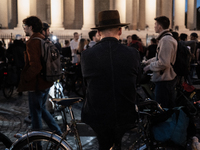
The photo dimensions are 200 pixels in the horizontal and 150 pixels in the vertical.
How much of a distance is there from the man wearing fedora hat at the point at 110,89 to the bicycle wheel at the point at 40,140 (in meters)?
0.42

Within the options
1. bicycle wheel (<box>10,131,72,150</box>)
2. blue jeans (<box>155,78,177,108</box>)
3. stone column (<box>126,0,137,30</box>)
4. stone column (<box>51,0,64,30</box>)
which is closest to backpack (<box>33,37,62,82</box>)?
blue jeans (<box>155,78,177,108</box>)

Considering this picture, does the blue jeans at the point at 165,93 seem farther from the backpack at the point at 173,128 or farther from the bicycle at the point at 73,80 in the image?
the bicycle at the point at 73,80

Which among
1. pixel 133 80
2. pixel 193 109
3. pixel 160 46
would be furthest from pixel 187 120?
pixel 193 109

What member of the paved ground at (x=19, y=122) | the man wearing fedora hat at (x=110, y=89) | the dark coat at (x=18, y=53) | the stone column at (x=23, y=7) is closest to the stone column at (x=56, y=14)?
the stone column at (x=23, y=7)

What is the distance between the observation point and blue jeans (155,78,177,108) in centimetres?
601

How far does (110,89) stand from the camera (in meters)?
3.20

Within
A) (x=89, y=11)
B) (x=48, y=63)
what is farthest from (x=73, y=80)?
(x=89, y=11)

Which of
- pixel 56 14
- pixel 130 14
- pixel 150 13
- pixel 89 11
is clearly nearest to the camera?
pixel 89 11

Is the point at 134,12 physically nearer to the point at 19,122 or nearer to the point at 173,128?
the point at 19,122

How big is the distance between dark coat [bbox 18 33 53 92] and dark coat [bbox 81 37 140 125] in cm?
215

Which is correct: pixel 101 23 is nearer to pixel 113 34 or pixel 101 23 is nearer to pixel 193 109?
pixel 113 34

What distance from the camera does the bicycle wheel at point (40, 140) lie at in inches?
140

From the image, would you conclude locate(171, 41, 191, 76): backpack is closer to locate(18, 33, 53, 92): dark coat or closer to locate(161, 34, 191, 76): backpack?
locate(161, 34, 191, 76): backpack

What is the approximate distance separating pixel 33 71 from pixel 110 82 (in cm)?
233
